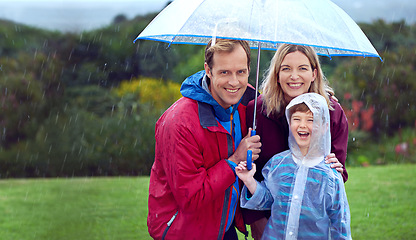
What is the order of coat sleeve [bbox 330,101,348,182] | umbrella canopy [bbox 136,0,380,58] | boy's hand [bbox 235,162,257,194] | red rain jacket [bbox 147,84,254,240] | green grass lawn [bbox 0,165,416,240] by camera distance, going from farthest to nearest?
green grass lawn [bbox 0,165,416,240], coat sleeve [bbox 330,101,348,182], boy's hand [bbox 235,162,257,194], red rain jacket [bbox 147,84,254,240], umbrella canopy [bbox 136,0,380,58]

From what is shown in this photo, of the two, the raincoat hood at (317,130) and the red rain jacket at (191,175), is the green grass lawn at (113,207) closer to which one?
the red rain jacket at (191,175)

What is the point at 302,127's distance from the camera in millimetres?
2891

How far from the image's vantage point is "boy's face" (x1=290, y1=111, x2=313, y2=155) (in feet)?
9.47

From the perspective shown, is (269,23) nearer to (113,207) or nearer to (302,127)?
(302,127)

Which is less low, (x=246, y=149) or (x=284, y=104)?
(x=284, y=104)

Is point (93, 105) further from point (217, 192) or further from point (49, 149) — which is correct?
point (217, 192)

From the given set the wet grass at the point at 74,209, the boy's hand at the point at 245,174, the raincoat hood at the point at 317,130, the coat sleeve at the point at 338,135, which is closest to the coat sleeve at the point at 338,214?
the raincoat hood at the point at 317,130

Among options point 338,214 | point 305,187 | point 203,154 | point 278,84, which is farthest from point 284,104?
point 338,214

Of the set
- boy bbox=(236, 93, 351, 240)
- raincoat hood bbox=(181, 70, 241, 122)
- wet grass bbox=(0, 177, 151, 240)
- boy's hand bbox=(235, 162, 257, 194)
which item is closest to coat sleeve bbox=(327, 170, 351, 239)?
boy bbox=(236, 93, 351, 240)

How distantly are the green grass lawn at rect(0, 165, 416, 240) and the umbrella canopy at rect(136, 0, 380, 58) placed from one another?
10.9 ft

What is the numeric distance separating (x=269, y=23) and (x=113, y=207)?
15.1 feet

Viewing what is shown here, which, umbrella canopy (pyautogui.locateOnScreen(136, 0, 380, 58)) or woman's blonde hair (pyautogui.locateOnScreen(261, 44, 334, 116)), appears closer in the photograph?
umbrella canopy (pyautogui.locateOnScreen(136, 0, 380, 58))

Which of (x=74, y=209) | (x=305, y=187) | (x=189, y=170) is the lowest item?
(x=74, y=209)

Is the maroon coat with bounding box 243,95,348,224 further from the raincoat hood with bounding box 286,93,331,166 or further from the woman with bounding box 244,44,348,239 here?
the raincoat hood with bounding box 286,93,331,166
